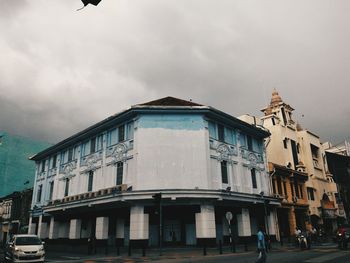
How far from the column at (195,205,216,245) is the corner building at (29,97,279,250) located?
69 millimetres

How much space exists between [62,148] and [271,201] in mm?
23004

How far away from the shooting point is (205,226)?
21.8 metres

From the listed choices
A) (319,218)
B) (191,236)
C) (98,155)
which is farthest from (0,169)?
(319,218)

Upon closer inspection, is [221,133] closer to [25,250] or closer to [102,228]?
[102,228]

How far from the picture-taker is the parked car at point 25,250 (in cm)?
1334

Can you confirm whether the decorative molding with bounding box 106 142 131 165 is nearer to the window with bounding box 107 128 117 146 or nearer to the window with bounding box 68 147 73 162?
the window with bounding box 107 128 117 146

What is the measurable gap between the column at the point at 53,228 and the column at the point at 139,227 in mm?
14470

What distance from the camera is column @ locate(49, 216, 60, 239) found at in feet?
104

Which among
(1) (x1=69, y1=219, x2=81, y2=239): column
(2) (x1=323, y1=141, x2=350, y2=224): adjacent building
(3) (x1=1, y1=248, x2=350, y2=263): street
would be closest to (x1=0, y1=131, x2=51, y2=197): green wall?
(1) (x1=69, y1=219, x2=81, y2=239): column

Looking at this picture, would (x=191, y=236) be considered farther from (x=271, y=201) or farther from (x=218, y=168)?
(x=271, y=201)

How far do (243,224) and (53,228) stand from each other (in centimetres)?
2012

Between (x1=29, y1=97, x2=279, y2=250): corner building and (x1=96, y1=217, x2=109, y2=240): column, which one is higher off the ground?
(x1=29, y1=97, x2=279, y2=250): corner building

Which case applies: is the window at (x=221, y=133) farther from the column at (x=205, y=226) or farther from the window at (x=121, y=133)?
the window at (x=121, y=133)

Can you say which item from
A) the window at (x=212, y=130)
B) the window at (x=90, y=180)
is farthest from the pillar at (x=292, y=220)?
the window at (x=90, y=180)
